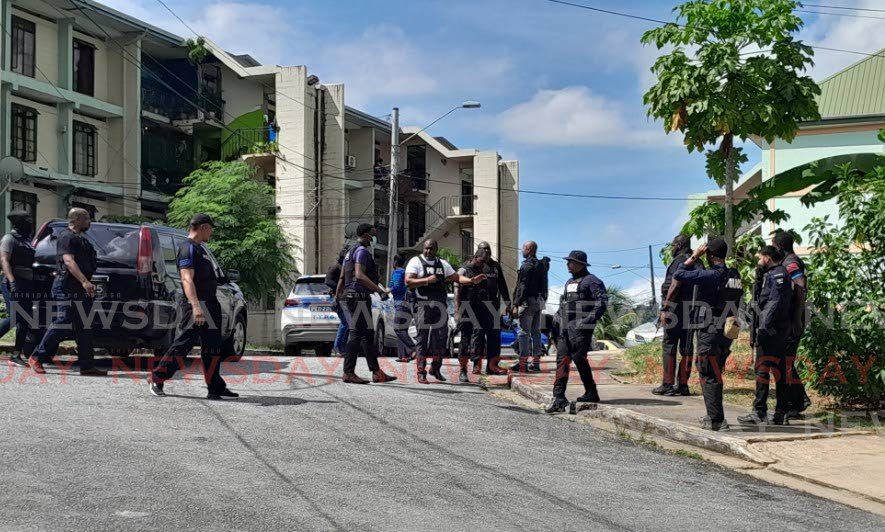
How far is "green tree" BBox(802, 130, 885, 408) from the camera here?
31.0ft

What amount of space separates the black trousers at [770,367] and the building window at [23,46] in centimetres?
2621

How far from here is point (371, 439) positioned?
7.34 meters

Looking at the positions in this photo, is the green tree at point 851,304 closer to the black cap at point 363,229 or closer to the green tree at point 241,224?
the black cap at point 363,229

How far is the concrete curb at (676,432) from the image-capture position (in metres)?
7.69

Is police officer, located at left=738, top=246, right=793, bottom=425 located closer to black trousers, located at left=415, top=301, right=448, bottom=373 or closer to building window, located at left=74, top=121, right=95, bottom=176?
black trousers, located at left=415, top=301, right=448, bottom=373

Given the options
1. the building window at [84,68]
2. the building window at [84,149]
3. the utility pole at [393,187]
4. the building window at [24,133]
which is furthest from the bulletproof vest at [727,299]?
the building window at [84,68]

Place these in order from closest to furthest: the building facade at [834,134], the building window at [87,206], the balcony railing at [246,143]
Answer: the building facade at [834,134], the building window at [87,206], the balcony railing at [246,143]

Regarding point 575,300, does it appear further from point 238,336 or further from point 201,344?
point 238,336

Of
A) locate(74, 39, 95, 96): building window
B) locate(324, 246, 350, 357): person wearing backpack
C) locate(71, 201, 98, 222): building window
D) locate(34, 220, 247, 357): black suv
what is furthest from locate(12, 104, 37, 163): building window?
locate(34, 220, 247, 357): black suv

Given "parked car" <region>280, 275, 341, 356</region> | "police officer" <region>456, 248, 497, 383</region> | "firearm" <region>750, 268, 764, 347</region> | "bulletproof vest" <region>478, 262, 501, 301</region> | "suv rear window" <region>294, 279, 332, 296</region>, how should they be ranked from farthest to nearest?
"suv rear window" <region>294, 279, 332, 296</region> < "parked car" <region>280, 275, 341, 356</region> < "bulletproof vest" <region>478, 262, 501, 301</region> < "police officer" <region>456, 248, 497, 383</region> < "firearm" <region>750, 268, 764, 347</region>

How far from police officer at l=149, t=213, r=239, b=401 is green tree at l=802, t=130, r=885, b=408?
585 cm

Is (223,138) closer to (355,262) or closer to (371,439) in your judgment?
(355,262)

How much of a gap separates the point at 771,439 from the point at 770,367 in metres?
1.12

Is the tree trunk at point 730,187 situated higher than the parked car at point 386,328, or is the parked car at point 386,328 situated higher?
the tree trunk at point 730,187
